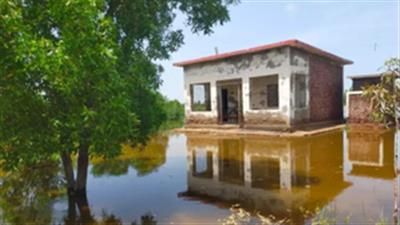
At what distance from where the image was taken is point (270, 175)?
797cm

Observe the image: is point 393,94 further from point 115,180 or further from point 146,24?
point 115,180

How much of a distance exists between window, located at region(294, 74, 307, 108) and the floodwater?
4.42 meters

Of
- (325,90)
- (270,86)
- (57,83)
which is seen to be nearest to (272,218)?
(57,83)

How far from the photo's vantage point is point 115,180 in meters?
8.19

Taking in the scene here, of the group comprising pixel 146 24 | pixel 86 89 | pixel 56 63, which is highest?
pixel 146 24

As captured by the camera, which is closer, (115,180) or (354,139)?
(115,180)

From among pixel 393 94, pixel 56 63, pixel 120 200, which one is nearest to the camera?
pixel 393 94

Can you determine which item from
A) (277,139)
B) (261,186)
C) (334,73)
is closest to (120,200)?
(261,186)

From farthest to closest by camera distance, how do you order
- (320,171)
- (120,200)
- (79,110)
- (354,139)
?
(354,139)
(320,171)
(120,200)
(79,110)

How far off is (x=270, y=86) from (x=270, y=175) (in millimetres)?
12702

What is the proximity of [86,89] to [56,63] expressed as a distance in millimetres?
869

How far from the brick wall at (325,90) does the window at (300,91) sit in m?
0.56

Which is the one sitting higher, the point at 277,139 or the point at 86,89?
the point at 86,89

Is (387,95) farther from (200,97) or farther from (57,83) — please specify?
(200,97)
